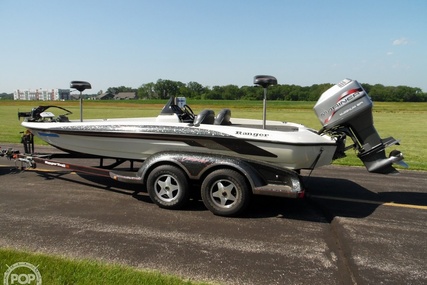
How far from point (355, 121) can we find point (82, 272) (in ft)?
13.6

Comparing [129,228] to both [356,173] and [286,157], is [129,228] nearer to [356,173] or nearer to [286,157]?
[286,157]

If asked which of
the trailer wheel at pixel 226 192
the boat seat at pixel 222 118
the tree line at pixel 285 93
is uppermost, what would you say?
the tree line at pixel 285 93

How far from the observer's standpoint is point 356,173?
7691 millimetres

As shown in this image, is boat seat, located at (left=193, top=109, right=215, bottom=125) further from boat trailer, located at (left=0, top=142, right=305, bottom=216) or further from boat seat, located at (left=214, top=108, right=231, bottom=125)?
boat trailer, located at (left=0, top=142, right=305, bottom=216)

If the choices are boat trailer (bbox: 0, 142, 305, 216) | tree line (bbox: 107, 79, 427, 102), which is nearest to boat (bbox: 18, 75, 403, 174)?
boat trailer (bbox: 0, 142, 305, 216)

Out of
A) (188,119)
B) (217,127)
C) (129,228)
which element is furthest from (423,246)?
(188,119)

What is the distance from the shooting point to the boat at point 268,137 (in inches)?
185

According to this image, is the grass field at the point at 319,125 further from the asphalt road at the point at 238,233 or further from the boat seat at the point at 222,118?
the boat seat at the point at 222,118

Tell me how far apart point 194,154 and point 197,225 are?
1.06 metres

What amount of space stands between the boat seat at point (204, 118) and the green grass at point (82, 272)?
2624mm

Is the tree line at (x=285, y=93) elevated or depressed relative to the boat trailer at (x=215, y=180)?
elevated

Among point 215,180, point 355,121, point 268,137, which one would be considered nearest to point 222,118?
point 268,137

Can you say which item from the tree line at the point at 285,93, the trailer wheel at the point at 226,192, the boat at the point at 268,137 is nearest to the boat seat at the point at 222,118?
the boat at the point at 268,137

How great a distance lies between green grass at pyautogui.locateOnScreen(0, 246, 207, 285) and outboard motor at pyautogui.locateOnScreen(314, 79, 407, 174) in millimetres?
3319
